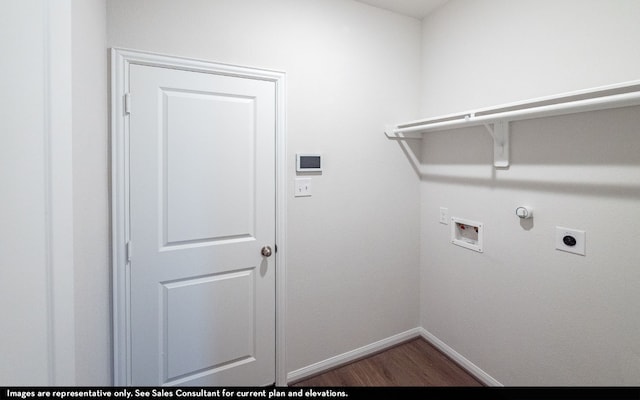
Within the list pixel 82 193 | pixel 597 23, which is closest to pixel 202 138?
pixel 82 193

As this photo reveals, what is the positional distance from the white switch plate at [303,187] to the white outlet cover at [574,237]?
1380 millimetres

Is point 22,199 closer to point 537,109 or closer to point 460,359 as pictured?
point 537,109

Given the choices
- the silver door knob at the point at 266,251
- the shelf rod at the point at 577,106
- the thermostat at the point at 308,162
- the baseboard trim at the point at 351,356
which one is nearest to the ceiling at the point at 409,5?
the shelf rod at the point at 577,106

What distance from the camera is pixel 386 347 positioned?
2.13 m

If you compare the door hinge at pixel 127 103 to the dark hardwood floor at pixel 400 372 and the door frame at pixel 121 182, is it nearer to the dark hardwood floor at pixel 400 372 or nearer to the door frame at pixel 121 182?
the door frame at pixel 121 182

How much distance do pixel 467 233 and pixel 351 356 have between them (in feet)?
4.02

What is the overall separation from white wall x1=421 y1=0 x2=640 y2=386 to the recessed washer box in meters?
0.04

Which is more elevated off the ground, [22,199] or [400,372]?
[22,199]

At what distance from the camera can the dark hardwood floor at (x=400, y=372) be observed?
1780 mm

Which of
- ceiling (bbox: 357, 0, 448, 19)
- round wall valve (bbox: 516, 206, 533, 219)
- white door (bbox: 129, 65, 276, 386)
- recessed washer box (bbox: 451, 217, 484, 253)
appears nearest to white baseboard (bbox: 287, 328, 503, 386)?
white door (bbox: 129, 65, 276, 386)

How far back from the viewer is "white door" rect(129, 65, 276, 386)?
140cm

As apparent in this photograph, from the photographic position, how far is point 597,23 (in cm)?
122

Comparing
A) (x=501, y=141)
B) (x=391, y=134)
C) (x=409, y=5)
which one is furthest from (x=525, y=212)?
(x=409, y=5)

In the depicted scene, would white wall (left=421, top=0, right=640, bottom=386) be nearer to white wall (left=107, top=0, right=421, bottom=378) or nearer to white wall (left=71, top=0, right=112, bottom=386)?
white wall (left=107, top=0, right=421, bottom=378)
